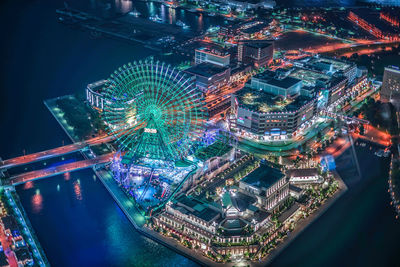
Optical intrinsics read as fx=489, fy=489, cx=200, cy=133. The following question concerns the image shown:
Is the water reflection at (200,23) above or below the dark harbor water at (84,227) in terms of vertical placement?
above

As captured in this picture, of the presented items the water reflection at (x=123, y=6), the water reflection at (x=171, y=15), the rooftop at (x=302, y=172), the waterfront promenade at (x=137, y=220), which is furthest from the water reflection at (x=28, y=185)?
the water reflection at (x=123, y=6)

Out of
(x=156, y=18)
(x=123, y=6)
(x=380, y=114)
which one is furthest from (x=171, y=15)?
(x=380, y=114)

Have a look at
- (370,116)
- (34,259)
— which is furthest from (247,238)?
(370,116)

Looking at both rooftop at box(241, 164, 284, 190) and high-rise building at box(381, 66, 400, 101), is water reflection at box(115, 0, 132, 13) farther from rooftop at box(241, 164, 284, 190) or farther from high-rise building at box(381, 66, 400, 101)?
rooftop at box(241, 164, 284, 190)

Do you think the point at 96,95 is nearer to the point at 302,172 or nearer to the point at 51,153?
the point at 51,153

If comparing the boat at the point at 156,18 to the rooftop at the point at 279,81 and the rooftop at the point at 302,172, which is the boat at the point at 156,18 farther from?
the rooftop at the point at 302,172

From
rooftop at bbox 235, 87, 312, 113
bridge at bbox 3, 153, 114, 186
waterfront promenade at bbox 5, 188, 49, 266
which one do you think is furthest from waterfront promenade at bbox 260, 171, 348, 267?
bridge at bbox 3, 153, 114, 186
